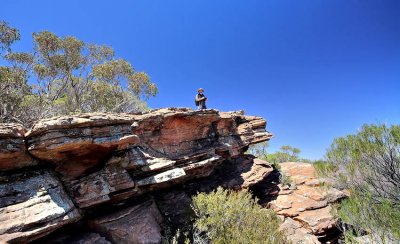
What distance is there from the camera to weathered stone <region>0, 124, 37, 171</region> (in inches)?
311

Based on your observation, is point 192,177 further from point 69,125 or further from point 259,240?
point 69,125

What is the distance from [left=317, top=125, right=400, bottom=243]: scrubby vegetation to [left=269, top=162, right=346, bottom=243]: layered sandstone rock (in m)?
0.86

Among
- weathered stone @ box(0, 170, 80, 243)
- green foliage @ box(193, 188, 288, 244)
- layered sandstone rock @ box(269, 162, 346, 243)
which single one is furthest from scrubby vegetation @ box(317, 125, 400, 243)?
weathered stone @ box(0, 170, 80, 243)

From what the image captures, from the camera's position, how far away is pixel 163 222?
1084cm

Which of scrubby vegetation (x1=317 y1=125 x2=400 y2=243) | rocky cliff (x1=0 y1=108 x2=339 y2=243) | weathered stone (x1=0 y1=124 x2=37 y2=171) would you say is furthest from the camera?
scrubby vegetation (x1=317 y1=125 x2=400 y2=243)

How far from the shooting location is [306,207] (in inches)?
491

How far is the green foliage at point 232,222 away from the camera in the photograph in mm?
9031

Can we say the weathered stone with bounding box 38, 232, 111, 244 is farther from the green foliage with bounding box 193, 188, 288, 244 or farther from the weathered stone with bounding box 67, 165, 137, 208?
the green foliage with bounding box 193, 188, 288, 244

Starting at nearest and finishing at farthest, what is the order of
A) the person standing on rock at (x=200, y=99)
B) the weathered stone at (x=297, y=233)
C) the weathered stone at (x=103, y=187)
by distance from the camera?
the weathered stone at (x=103, y=187) < the weathered stone at (x=297, y=233) < the person standing on rock at (x=200, y=99)

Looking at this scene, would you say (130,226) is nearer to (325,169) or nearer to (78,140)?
(78,140)

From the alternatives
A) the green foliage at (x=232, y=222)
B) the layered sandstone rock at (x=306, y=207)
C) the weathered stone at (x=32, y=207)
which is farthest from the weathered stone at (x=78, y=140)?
the layered sandstone rock at (x=306, y=207)

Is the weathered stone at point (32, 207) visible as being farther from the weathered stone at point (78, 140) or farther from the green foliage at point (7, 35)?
the green foliage at point (7, 35)

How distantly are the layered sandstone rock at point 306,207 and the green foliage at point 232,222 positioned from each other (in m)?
1.57

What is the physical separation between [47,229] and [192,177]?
7.08 metres
